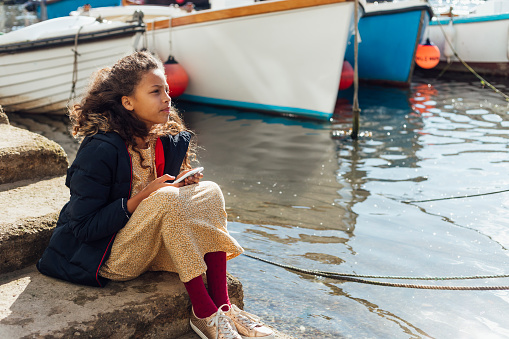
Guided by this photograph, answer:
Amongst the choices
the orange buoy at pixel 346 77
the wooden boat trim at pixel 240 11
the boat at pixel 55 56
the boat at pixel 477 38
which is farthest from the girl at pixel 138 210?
the boat at pixel 477 38

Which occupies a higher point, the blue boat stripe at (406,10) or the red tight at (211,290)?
the blue boat stripe at (406,10)

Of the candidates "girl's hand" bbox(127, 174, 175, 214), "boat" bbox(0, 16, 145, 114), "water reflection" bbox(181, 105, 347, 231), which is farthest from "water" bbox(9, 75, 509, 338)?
"girl's hand" bbox(127, 174, 175, 214)

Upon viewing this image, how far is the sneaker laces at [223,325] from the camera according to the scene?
2.08m

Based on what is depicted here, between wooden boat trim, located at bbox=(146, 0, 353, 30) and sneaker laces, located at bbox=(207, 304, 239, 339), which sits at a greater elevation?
wooden boat trim, located at bbox=(146, 0, 353, 30)

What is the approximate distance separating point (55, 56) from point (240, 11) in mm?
2967

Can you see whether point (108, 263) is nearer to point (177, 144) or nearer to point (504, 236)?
point (177, 144)

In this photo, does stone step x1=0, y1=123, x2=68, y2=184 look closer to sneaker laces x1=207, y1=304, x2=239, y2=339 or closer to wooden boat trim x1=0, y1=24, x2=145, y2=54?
sneaker laces x1=207, y1=304, x2=239, y2=339

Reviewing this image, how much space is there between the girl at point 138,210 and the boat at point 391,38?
9283 mm

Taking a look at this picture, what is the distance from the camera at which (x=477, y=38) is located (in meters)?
12.7

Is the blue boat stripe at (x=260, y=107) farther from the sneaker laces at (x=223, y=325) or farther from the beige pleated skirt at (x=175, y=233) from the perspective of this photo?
the sneaker laces at (x=223, y=325)

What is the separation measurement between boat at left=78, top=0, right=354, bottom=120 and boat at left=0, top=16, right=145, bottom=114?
0.90 m

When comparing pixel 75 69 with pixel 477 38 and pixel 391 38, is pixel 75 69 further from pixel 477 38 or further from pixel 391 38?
pixel 477 38

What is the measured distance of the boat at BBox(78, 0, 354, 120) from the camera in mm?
8117

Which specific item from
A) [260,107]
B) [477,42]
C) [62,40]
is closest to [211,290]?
[260,107]
